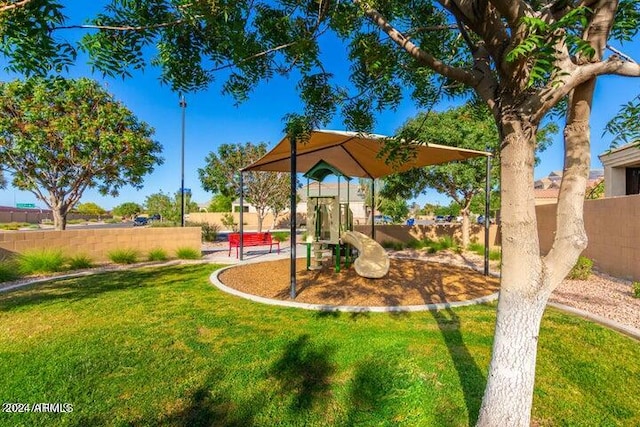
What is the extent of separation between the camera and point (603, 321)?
4.82 metres

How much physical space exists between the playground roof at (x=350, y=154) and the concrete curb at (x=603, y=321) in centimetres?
372

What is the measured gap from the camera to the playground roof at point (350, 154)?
677 centimetres

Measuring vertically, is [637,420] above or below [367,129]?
below

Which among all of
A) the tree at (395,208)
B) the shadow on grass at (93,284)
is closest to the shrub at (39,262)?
the shadow on grass at (93,284)

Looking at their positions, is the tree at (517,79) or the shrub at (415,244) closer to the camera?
the tree at (517,79)

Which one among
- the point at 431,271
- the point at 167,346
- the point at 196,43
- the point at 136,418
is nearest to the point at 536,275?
the point at 136,418

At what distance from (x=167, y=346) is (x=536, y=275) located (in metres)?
3.96

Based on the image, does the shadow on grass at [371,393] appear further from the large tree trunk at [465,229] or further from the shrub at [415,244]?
the large tree trunk at [465,229]

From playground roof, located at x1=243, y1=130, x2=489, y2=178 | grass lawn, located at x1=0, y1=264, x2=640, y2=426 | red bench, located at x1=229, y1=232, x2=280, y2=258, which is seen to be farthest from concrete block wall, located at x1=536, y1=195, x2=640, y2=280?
red bench, located at x1=229, y1=232, x2=280, y2=258

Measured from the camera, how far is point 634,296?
6332 millimetres

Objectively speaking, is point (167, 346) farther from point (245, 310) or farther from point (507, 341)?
point (507, 341)

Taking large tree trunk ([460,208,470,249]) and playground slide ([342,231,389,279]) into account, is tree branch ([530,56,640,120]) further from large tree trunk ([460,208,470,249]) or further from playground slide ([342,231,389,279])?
large tree trunk ([460,208,470,249])

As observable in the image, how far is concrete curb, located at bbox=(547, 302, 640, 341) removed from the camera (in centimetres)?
433

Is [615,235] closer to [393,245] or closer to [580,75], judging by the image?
[393,245]
